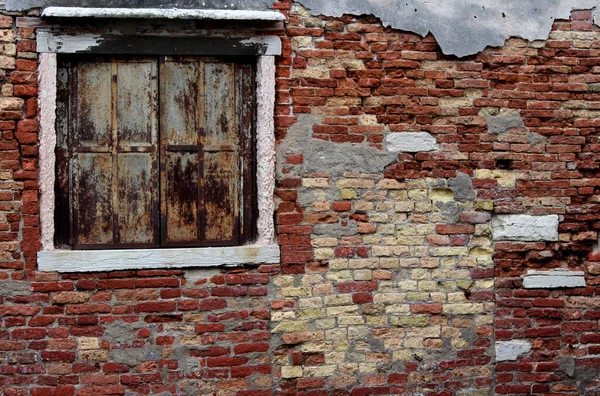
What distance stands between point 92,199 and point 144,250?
0.49 meters

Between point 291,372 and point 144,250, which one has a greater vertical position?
point 144,250

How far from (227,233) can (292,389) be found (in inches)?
44.9

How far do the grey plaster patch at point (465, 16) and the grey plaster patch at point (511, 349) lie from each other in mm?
2066

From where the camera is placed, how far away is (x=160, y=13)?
4184 millimetres

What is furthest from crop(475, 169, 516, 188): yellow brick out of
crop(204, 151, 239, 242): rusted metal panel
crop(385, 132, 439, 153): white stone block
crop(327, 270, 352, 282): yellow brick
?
crop(204, 151, 239, 242): rusted metal panel

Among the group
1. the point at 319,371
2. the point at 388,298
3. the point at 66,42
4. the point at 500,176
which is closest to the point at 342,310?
the point at 388,298

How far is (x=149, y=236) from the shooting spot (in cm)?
441

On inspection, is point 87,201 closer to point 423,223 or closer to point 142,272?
point 142,272

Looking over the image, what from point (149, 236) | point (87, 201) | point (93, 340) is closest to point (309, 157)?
point (149, 236)

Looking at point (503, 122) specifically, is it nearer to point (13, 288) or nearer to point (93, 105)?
point (93, 105)

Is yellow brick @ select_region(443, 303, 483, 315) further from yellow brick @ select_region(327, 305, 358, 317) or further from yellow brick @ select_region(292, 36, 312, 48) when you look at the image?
yellow brick @ select_region(292, 36, 312, 48)

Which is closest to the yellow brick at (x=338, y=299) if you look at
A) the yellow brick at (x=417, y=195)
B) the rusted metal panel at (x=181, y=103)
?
the yellow brick at (x=417, y=195)

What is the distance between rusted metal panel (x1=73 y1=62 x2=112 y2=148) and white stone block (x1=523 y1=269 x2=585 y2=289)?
3.07 meters

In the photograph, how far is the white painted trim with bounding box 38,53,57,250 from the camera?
13.7 ft
